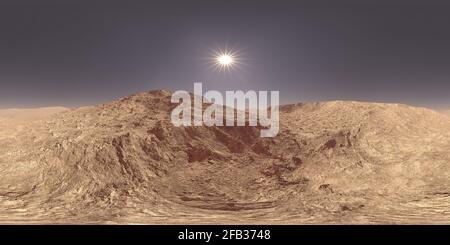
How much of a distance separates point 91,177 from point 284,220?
29.5 feet

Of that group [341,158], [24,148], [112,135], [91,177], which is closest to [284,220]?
[341,158]

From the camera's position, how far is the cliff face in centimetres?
1479

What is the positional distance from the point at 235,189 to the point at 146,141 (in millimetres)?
6041

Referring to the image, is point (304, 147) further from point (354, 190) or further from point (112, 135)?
point (112, 135)

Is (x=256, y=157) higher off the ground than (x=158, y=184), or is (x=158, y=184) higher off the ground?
(x=256, y=157)

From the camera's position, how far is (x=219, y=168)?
19.9 meters

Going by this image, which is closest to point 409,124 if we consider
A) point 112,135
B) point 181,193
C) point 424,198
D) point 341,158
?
point 341,158

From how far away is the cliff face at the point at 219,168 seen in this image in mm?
14789

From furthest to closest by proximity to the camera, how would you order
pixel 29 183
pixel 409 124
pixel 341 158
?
1. pixel 409 124
2. pixel 341 158
3. pixel 29 183

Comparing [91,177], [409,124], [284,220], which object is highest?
[409,124]

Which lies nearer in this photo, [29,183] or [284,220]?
[284,220]

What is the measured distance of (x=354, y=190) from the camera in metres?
17.0

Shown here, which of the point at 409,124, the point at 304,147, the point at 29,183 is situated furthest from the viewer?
the point at 409,124

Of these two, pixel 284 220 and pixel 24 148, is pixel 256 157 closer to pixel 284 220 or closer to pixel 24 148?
pixel 284 220
